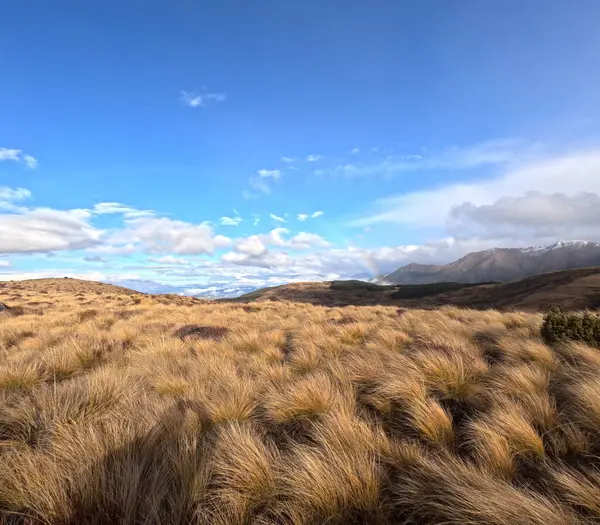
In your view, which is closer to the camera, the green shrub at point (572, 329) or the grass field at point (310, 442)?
the grass field at point (310, 442)

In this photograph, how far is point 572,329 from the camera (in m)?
8.06

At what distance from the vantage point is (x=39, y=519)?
2459mm

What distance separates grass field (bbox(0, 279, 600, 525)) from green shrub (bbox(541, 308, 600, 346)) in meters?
1.14

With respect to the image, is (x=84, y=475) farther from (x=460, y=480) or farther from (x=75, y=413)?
(x=460, y=480)

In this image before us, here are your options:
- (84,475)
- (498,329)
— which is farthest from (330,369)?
(498,329)

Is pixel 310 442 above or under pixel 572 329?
under

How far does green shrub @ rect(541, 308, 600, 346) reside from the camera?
25.6 ft

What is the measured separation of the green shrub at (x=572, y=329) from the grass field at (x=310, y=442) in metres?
1.14

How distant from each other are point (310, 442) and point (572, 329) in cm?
790

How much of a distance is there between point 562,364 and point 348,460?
574cm

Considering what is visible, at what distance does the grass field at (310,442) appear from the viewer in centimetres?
261

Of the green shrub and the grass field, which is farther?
the green shrub

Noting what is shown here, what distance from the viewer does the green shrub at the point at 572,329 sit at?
25.6ft

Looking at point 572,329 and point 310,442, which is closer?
point 310,442
